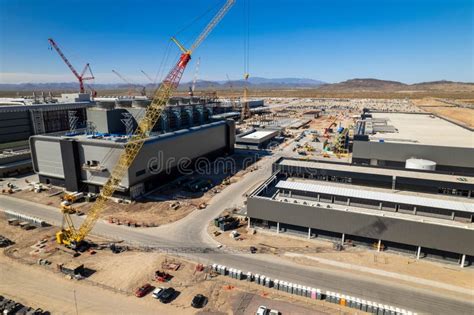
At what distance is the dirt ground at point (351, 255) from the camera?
36.5 m

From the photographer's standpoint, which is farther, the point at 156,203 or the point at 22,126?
the point at 22,126

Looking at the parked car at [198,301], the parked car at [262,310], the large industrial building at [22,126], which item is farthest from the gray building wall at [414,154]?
the large industrial building at [22,126]

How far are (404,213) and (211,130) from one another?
5650 centimetres

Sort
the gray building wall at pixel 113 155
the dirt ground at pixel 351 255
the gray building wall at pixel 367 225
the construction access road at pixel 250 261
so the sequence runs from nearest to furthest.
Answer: the construction access road at pixel 250 261 → the dirt ground at pixel 351 255 → the gray building wall at pixel 367 225 → the gray building wall at pixel 113 155

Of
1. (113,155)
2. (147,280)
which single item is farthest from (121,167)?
(147,280)

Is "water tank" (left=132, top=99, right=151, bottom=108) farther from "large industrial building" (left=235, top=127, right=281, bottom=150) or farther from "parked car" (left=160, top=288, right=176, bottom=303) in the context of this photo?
"parked car" (left=160, top=288, right=176, bottom=303)

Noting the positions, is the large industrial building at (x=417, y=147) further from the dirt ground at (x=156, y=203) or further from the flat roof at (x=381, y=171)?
the dirt ground at (x=156, y=203)

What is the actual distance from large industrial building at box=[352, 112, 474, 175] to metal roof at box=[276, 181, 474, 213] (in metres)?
19.0

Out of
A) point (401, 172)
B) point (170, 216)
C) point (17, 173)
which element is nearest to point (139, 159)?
point (170, 216)

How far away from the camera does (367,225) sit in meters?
41.0

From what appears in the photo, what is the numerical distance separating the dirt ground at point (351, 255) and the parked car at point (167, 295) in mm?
12743

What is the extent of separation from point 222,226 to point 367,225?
22.5 meters

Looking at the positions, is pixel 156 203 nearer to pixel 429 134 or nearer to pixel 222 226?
pixel 222 226

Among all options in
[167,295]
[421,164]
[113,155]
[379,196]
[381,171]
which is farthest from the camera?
[421,164]
